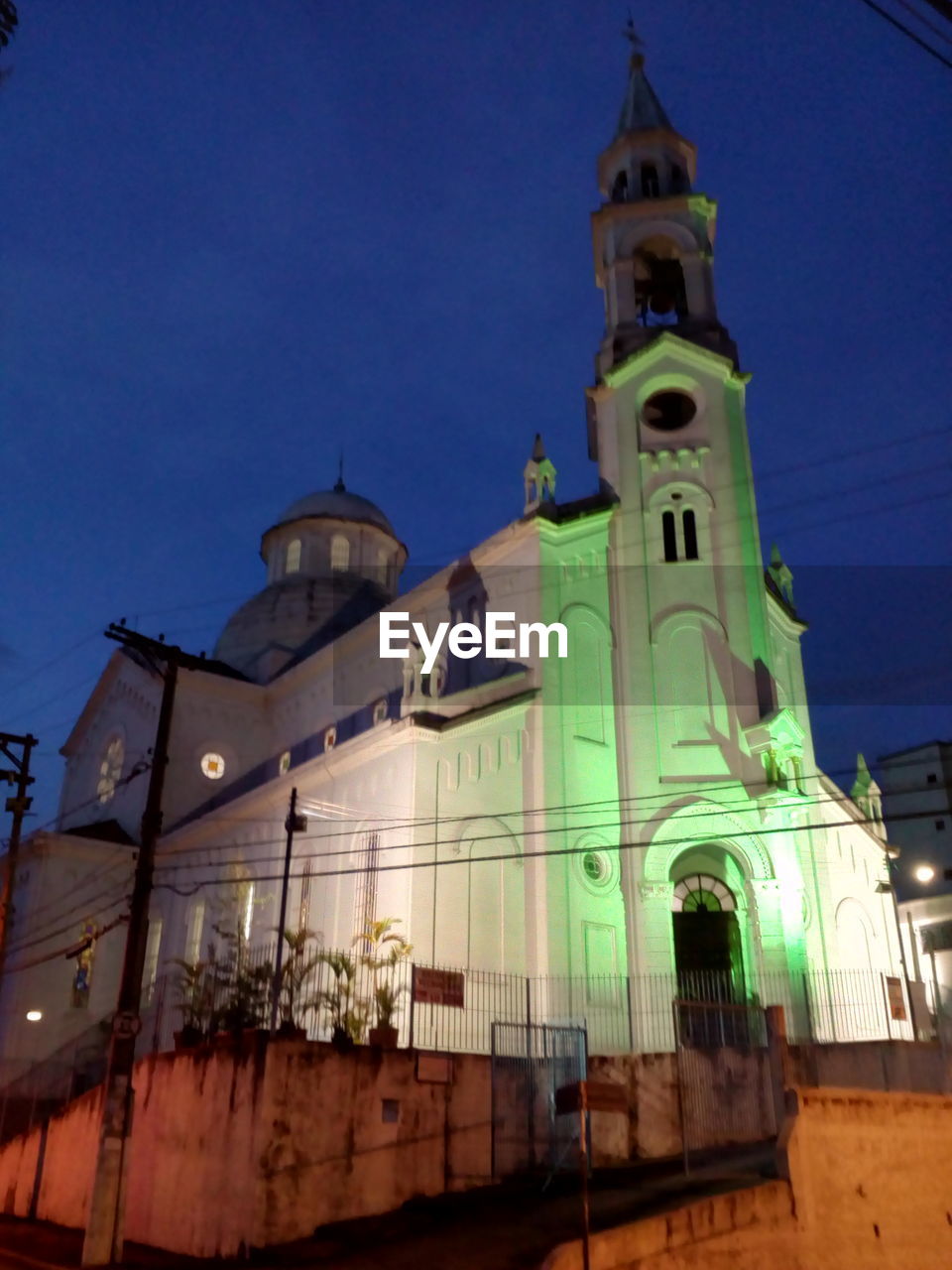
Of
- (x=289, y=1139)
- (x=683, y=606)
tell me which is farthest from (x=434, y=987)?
(x=683, y=606)

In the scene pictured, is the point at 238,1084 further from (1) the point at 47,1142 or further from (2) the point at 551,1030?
(1) the point at 47,1142

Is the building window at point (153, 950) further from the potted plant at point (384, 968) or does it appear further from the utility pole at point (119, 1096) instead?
the utility pole at point (119, 1096)

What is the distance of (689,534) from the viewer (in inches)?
1099

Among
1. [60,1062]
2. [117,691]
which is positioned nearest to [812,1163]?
[60,1062]

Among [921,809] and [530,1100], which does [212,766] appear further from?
[921,809]

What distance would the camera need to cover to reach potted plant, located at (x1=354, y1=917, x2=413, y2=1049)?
1778cm

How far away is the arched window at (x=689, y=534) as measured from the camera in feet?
90.6

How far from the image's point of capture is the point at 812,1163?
15086 mm

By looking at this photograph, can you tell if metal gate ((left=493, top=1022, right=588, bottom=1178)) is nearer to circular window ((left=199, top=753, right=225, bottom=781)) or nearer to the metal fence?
the metal fence

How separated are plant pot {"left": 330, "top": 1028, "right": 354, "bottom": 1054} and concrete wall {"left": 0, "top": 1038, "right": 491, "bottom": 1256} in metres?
0.13

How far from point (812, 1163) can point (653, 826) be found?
32.5ft

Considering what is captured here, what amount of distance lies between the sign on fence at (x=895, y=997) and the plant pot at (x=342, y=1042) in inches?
471

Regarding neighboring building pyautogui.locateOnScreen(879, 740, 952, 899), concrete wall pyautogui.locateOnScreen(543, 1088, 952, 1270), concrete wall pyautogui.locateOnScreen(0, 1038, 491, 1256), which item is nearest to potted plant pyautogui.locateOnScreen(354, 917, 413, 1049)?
concrete wall pyautogui.locateOnScreen(0, 1038, 491, 1256)

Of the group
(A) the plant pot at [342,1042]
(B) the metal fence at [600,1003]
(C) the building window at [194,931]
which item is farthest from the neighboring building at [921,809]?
(A) the plant pot at [342,1042]
